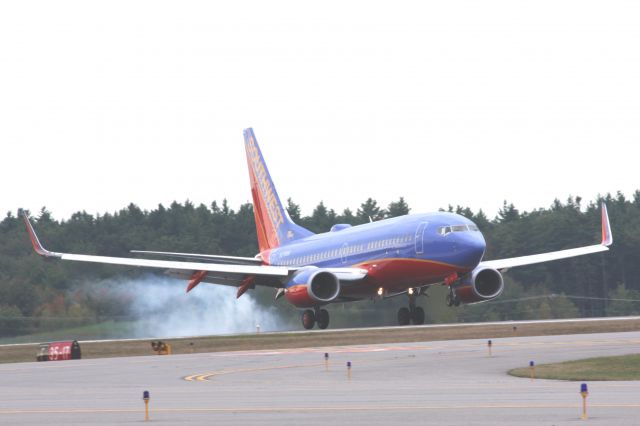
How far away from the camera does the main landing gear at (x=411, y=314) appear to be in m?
57.3

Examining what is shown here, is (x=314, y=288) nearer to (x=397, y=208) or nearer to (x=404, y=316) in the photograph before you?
(x=404, y=316)

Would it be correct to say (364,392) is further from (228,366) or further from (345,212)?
(345,212)

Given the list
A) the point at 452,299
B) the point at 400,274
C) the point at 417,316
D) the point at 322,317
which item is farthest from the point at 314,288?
the point at 452,299

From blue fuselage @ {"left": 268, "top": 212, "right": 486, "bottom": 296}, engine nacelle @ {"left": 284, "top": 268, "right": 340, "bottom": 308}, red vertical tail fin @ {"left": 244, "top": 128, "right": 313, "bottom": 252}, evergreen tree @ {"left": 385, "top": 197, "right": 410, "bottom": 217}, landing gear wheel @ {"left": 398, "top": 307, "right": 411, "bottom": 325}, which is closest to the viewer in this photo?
blue fuselage @ {"left": 268, "top": 212, "right": 486, "bottom": 296}

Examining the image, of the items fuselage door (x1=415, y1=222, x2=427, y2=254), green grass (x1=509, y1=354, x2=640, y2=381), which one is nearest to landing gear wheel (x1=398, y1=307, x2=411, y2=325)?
fuselage door (x1=415, y1=222, x2=427, y2=254)

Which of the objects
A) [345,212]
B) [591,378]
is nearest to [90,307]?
[591,378]

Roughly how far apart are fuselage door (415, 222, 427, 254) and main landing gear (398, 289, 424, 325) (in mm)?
4955

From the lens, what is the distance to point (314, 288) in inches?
2178

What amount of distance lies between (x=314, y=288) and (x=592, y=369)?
1013 inches

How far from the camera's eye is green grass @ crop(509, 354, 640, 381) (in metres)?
28.7

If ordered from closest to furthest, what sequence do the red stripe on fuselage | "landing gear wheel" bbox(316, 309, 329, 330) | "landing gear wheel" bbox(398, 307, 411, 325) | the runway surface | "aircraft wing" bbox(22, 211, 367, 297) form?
1. the runway surface
2. the red stripe on fuselage
3. "aircraft wing" bbox(22, 211, 367, 297)
4. "landing gear wheel" bbox(398, 307, 411, 325)
5. "landing gear wheel" bbox(316, 309, 329, 330)

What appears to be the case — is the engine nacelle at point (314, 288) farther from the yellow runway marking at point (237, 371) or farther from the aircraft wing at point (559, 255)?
the yellow runway marking at point (237, 371)

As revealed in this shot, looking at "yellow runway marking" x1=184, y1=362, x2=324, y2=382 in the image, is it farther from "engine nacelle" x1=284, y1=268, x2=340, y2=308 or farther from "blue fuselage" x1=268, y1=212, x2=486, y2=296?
"engine nacelle" x1=284, y1=268, x2=340, y2=308

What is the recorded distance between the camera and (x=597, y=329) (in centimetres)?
4941
